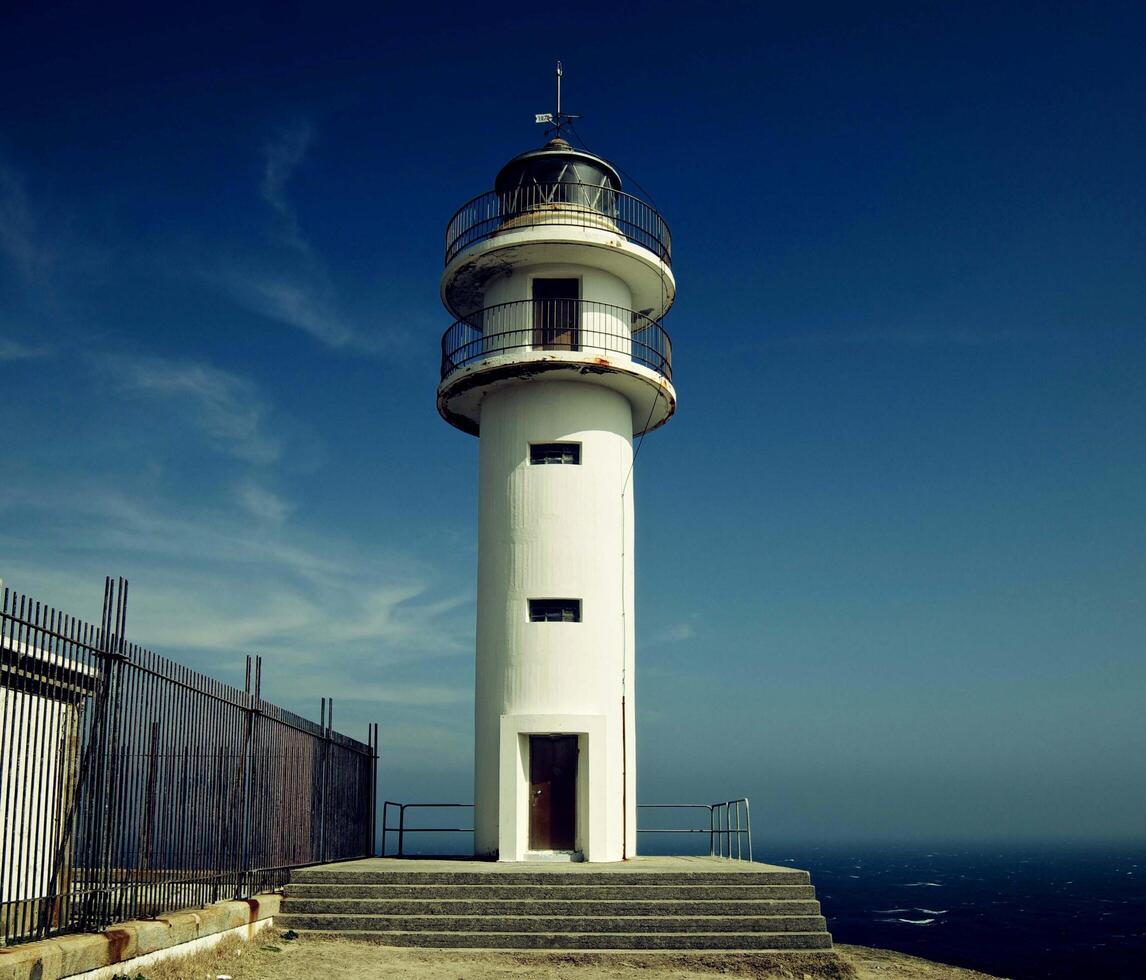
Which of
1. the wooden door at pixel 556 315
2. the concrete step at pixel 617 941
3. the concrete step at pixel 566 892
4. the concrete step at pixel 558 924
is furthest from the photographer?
the wooden door at pixel 556 315

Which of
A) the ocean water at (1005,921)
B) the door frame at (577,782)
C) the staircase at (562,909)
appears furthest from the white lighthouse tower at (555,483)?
the ocean water at (1005,921)

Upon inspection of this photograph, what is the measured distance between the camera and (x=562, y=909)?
53.2 ft

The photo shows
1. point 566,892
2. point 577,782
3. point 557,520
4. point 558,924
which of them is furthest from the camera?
point 557,520

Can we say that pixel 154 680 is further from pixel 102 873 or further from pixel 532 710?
pixel 532 710

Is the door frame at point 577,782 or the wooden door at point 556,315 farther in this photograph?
the wooden door at point 556,315

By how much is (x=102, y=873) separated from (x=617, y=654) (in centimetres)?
1029

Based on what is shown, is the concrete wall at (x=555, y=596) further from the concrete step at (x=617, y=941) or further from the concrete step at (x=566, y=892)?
the concrete step at (x=617, y=941)

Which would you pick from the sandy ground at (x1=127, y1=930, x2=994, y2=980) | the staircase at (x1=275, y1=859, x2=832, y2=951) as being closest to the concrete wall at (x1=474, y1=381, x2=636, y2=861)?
the staircase at (x1=275, y1=859, x2=832, y2=951)

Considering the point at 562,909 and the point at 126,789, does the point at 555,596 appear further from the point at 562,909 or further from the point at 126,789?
the point at 126,789

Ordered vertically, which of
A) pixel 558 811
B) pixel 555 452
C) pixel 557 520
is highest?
pixel 555 452

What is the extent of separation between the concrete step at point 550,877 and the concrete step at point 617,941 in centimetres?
119

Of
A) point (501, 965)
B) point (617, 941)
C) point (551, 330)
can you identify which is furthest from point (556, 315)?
point (501, 965)

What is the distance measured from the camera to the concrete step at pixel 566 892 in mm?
16547

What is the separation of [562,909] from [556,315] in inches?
412
